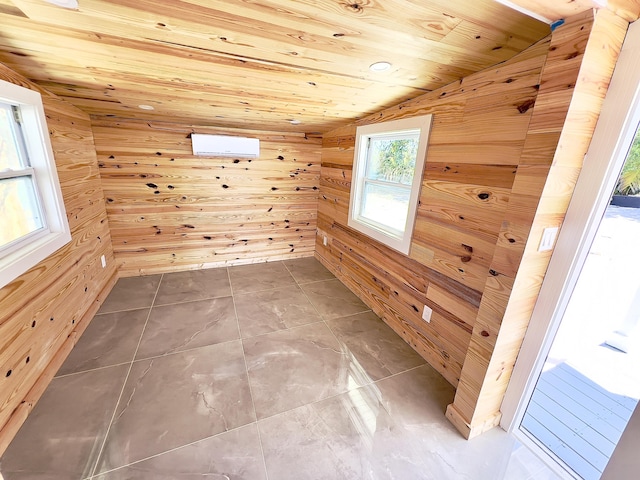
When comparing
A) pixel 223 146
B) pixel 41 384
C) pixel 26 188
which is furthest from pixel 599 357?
pixel 26 188

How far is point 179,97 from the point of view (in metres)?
2.02

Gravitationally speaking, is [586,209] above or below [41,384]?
above

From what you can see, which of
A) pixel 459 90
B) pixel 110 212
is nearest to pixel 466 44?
pixel 459 90

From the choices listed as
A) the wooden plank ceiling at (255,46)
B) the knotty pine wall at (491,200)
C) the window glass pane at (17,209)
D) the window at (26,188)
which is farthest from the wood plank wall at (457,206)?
the window glass pane at (17,209)

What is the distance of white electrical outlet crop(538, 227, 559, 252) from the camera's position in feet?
3.80

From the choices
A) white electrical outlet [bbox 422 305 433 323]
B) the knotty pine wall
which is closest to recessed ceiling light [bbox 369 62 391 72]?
the knotty pine wall

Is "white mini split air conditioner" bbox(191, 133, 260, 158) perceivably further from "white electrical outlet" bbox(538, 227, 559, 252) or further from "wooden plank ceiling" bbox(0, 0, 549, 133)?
"white electrical outlet" bbox(538, 227, 559, 252)

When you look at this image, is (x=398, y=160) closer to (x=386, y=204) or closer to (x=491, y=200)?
(x=386, y=204)

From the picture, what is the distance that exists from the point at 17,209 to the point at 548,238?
3077 mm

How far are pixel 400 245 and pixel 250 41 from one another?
1731 millimetres

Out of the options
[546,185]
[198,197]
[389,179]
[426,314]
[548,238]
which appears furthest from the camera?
[198,197]

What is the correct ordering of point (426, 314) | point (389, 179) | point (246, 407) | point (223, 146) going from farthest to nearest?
point (223, 146) < point (389, 179) < point (426, 314) < point (246, 407)

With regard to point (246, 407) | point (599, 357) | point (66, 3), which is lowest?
point (246, 407)

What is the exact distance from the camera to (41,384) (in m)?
1.59
